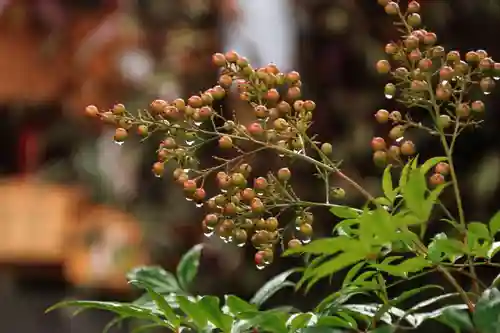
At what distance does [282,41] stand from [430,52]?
1425 mm

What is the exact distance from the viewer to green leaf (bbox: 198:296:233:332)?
50 centimetres

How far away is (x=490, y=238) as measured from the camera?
0.46m

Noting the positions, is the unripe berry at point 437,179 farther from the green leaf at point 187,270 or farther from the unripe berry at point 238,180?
the green leaf at point 187,270

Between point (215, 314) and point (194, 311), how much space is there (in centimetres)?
1

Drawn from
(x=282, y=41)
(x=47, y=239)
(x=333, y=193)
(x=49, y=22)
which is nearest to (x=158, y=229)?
(x=282, y=41)

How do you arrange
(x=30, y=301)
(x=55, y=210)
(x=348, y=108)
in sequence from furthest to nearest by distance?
(x=30, y=301), (x=55, y=210), (x=348, y=108)

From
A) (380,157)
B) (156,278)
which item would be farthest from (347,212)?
(156,278)

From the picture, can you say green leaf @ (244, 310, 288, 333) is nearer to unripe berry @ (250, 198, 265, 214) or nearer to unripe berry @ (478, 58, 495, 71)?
unripe berry @ (250, 198, 265, 214)

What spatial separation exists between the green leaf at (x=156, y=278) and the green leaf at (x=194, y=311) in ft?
0.52

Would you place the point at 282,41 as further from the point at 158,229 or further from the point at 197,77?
the point at 158,229

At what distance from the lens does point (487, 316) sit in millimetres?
443

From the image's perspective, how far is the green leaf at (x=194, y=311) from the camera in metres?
0.50

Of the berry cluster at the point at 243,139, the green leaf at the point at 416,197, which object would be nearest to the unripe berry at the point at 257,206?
the berry cluster at the point at 243,139

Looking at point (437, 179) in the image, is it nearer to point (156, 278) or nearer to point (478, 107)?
point (478, 107)
